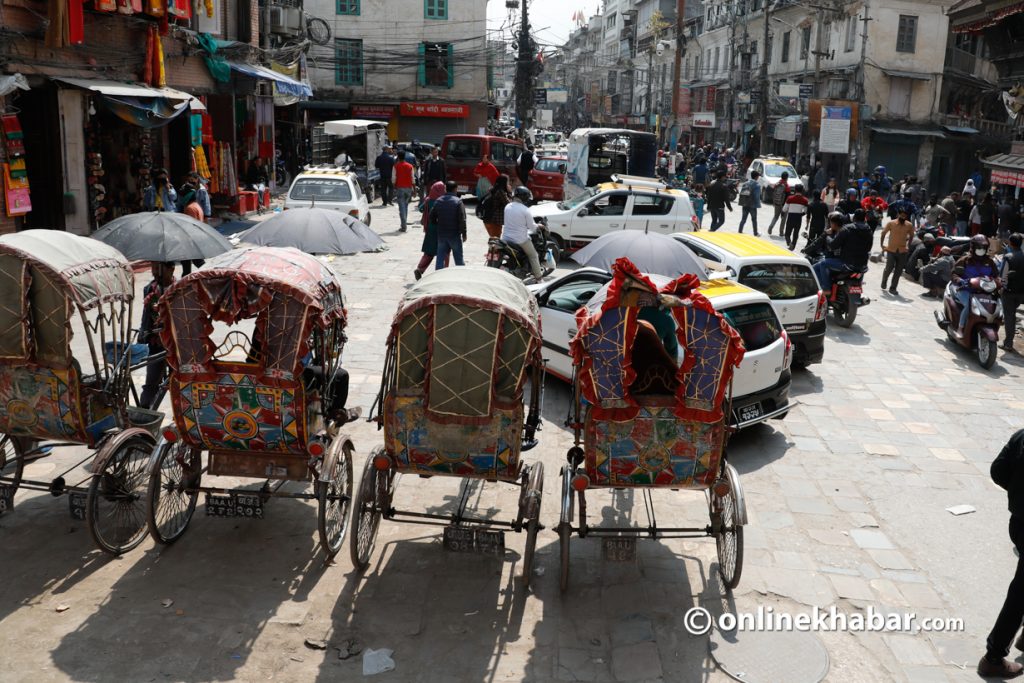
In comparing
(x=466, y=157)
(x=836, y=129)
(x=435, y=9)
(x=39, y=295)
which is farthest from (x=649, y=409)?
(x=435, y=9)

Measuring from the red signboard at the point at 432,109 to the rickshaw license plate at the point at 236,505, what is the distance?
40.9 metres

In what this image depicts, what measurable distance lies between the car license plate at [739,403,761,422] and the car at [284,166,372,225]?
39.1 ft

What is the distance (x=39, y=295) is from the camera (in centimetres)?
624

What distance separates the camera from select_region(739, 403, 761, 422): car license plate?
29.1ft

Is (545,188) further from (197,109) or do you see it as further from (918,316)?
(918,316)

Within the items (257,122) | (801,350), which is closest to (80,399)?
(801,350)

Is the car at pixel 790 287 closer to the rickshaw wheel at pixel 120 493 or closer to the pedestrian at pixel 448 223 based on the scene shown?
the pedestrian at pixel 448 223

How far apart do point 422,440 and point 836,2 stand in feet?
138

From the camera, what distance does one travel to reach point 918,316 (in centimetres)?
1570

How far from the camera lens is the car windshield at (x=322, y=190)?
63.9 feet

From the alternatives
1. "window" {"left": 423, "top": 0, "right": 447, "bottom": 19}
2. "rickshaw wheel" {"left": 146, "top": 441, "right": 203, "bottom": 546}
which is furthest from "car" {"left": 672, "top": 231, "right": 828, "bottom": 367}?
"window" {"left": 423, "top": 0, "right": 447, "bottom": 19}

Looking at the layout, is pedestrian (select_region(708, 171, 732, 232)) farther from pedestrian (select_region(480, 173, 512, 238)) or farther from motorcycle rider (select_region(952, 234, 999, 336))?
motorcycle rider (select_region(952, 234, 999, 336))

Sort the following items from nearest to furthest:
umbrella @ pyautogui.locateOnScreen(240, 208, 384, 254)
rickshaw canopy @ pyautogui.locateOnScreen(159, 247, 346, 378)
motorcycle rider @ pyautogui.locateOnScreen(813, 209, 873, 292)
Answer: rickshaw canopy @ pyautogui.locateOnScreen(159, 247, 346, 378), umbrella @ pyautogui.locateOnScreen(240, 208, 384, 254), motorcycle rider @ pyautogui.locateOnScreen(813, 209, 873, 292)

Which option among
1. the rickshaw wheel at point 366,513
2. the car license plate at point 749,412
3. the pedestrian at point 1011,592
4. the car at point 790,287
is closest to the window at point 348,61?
the car at point 790,287
